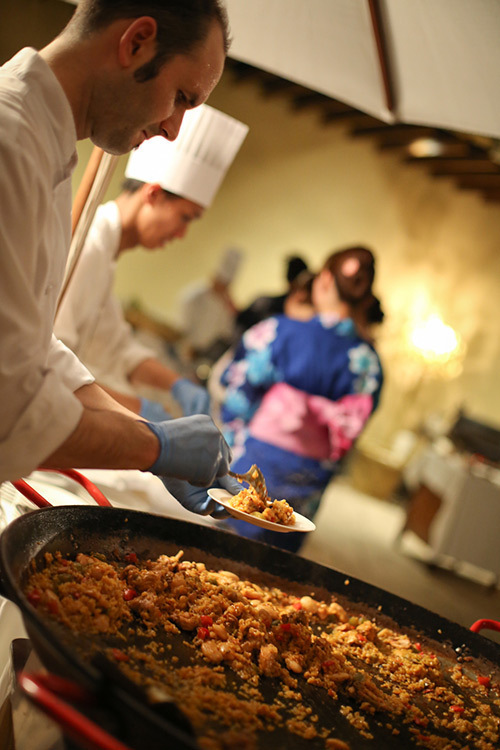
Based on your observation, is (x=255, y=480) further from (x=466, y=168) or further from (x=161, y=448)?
(x=466, y=168)

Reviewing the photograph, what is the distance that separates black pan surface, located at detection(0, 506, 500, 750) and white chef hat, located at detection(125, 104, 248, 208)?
1.19 metres

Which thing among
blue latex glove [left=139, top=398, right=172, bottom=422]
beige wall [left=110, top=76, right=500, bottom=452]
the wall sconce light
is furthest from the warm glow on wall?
blue latex glove [left=139, top=398, right=172, bottom=422]

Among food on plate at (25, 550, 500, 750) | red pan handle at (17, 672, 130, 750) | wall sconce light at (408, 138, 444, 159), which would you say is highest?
wall sconce light at (408, 138, 444, 159)

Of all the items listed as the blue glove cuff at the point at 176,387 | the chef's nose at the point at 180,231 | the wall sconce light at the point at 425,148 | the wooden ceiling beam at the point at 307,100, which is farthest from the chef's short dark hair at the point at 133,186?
the wall sconce light at the point at 425,148

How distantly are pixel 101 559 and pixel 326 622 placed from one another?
1.65ft

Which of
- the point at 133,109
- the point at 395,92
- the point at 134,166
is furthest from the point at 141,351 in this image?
the point at 133,109

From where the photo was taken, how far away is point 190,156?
2.11 metres

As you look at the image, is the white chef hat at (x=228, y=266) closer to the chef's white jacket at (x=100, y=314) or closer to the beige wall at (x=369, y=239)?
the beige wall at (x=369, y=239)

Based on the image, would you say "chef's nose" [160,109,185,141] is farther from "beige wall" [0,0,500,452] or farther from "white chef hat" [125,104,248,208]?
"beige wall" [0,0,500,452]

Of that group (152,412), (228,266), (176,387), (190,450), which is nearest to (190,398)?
(176,387)

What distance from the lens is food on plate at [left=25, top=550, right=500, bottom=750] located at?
0.95 meters

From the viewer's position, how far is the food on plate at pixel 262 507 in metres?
1.25

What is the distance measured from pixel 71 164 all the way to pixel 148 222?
48.6 inches

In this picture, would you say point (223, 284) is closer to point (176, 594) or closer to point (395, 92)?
point (395, 92)
